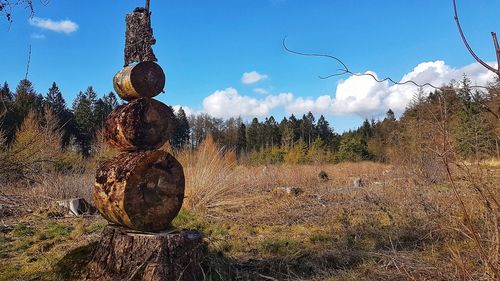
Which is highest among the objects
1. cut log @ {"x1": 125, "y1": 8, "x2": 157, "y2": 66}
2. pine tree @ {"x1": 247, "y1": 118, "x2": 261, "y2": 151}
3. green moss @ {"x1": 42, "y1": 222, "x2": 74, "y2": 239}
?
pine tree @ {"x1": 247, "y1": 118, "x2": 261, "y2": 151}

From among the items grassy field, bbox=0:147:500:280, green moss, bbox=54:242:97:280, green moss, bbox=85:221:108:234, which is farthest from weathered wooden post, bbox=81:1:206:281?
green moss, bbox=85:221:108:234

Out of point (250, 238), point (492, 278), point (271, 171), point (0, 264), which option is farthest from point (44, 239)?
point (271, 171)

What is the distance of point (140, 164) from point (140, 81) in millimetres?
674

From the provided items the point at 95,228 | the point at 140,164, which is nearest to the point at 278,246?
the point at 140,164

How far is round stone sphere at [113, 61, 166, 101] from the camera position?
11.1ft

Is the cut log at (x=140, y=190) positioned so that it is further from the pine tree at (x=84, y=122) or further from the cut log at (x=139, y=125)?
the pine tree at (x=84, y=122)

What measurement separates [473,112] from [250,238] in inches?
155

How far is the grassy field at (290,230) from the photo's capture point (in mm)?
3104

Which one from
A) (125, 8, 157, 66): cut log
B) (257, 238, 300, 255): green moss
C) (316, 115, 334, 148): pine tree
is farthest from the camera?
(316, 115, 334, 148): pine tree

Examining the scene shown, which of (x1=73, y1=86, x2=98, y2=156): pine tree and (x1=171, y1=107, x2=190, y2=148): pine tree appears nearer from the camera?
(x1=171, y1=107, x2=190, y2=148): pine tree

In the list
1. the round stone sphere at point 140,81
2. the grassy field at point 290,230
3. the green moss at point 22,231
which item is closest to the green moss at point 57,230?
the grassy field at point 290,230

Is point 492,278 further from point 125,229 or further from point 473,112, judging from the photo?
point 125,229

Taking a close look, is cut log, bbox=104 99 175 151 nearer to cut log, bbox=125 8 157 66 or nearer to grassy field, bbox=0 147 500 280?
cut log, bbox=125 8 157 66

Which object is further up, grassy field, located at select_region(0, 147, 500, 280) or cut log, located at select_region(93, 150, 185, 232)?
cut log, located at select_region(93, 150, 185, 232)
